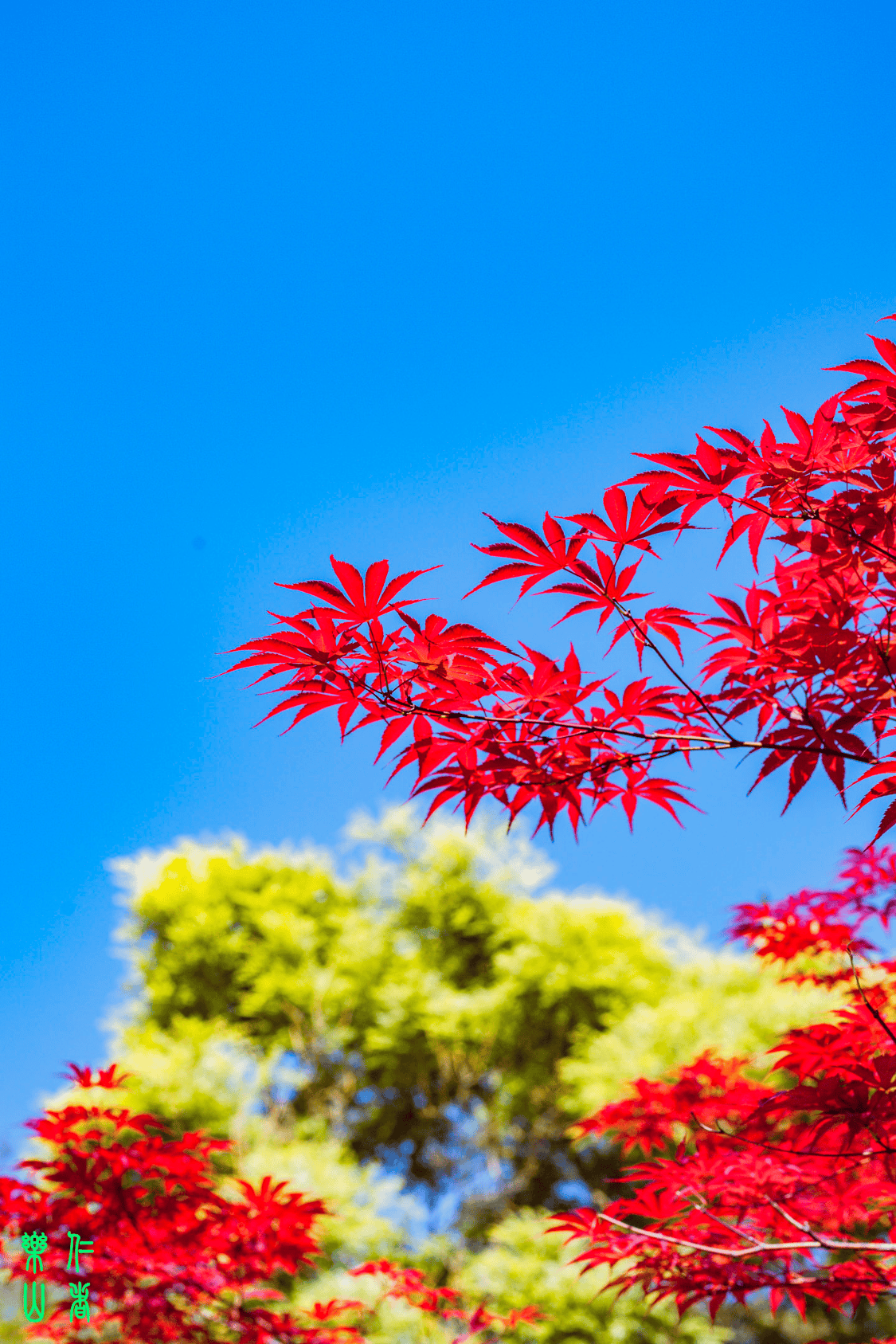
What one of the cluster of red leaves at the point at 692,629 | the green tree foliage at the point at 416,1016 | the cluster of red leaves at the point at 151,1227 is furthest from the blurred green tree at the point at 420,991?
the cluster of red leaves at the point at 692,629

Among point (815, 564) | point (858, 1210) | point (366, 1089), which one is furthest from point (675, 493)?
point (366, 1089)

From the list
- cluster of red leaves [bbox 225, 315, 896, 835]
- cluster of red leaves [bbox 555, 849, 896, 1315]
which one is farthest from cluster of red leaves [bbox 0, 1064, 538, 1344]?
cluster of red leaves [bbox 225, 315, 896, 835]

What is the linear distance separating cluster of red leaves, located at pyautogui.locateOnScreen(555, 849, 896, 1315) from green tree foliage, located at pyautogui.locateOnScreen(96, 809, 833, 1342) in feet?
14.4

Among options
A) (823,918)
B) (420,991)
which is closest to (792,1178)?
(823,918)

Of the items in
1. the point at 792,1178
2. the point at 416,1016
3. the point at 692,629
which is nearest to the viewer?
the point at 692,629

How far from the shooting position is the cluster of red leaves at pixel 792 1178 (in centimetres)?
199

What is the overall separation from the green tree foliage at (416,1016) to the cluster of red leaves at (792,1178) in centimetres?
440

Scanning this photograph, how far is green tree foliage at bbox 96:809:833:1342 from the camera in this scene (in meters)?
7.61

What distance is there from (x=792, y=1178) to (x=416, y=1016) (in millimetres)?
6936

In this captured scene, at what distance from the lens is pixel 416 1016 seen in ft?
29.6

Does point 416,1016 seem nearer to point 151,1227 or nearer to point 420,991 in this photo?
point 420,991

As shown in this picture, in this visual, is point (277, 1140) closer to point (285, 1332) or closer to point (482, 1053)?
point (482, 1053)

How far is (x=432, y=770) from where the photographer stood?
74.5 inches

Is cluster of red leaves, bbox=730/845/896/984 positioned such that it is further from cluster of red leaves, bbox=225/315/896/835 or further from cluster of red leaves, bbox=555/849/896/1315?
cluster of red leaves, bbox=225/315/896/835
